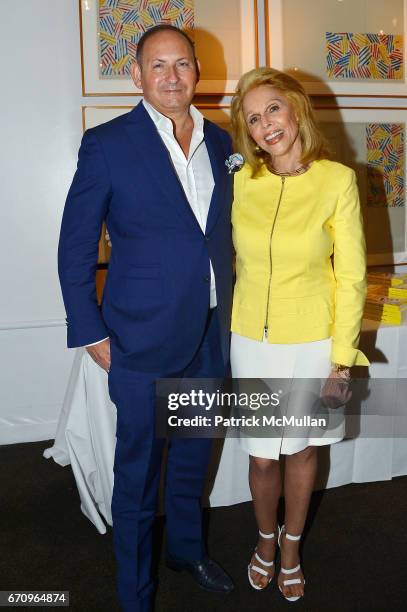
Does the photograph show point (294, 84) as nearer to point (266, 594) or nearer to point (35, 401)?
point (266, 594)

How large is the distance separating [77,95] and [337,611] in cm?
270

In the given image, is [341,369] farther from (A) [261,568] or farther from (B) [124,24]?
(B) [124,24]

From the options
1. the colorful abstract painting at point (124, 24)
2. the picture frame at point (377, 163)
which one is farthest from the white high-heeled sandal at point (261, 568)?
the colorful abstract painting at point (124, 24)

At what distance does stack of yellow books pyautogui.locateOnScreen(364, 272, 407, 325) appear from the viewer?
2637mm

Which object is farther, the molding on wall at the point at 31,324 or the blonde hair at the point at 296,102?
the molding on wall at the point at 31,324

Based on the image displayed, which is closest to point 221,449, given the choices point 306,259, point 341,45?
point 306,259

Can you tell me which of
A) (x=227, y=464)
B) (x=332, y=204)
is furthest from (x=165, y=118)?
(x=227, y=464)

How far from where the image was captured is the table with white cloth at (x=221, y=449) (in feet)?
7.54

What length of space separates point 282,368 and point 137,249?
56cm

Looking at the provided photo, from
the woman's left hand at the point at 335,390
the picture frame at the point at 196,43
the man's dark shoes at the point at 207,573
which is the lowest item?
the man's dark shoes at the point at 207,573

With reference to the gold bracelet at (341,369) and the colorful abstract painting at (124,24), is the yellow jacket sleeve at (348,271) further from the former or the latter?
the colorful abstract painting at (124,24)

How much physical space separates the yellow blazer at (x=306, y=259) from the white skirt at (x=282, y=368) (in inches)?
1.3

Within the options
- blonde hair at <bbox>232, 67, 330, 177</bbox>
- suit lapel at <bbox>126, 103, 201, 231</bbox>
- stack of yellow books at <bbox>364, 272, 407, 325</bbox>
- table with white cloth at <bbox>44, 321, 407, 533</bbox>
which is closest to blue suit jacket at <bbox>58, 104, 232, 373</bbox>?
suit lapel at <bbox>126, 103, 201, 231</bbox>

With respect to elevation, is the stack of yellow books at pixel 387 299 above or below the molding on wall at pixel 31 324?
above
